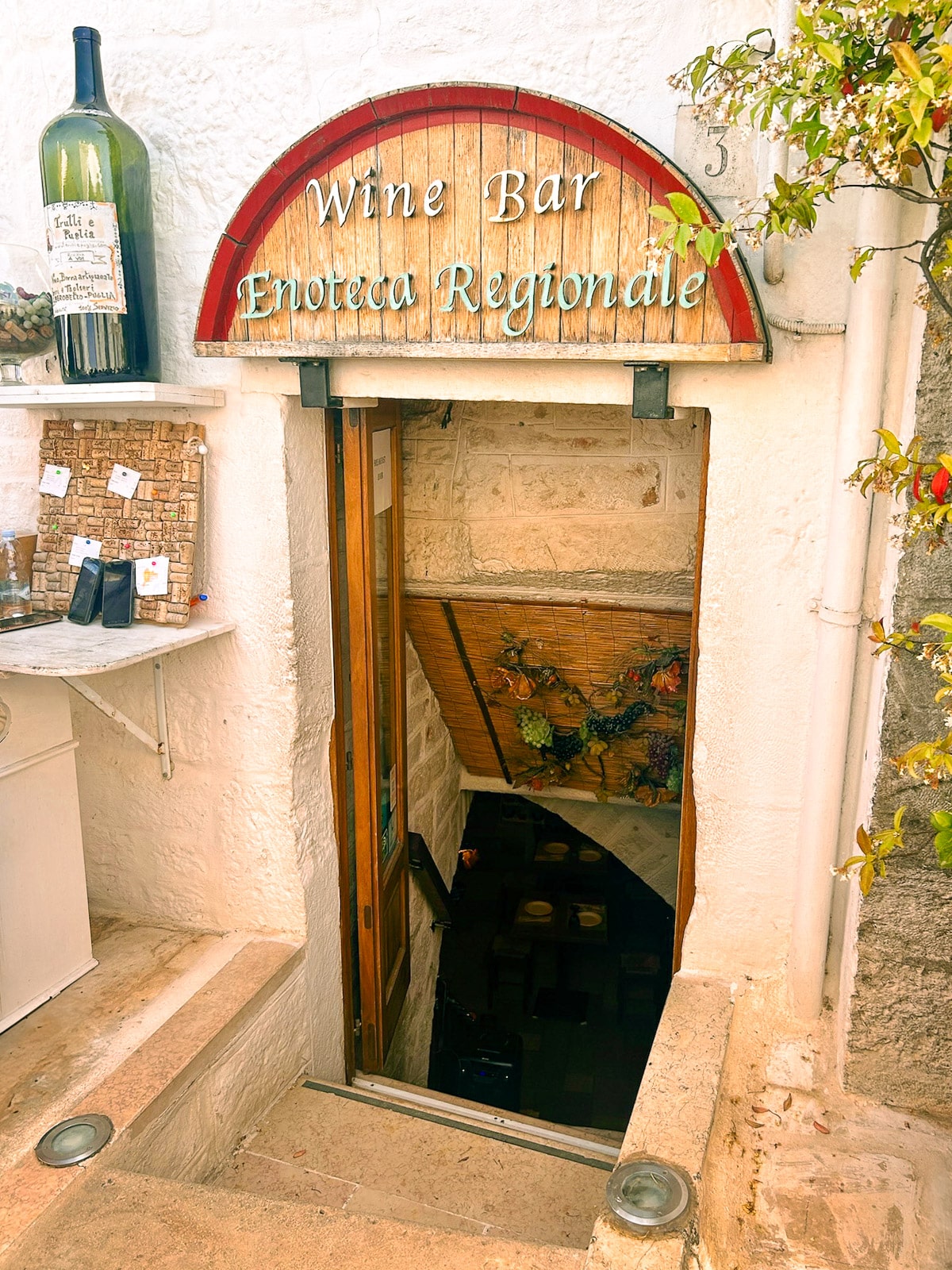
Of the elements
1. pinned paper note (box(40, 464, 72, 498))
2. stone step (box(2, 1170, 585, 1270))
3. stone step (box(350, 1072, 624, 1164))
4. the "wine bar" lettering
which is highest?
the "wine bar" lettering

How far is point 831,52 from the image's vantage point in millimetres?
1393

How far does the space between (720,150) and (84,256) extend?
4.92ft

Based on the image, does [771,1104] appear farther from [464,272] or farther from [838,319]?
[464,272]

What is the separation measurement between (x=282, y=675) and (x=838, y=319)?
1695mm

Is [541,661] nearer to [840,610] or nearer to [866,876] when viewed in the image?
[840,610]

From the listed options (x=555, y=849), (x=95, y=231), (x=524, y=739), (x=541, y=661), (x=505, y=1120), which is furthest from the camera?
(x=555, y=849)

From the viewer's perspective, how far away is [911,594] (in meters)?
2.05

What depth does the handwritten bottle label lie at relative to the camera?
7.96 ft

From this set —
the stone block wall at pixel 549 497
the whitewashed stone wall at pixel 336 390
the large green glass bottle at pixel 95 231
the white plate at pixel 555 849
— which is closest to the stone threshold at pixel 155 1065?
the whitewashed stone wall at pixel 336 390

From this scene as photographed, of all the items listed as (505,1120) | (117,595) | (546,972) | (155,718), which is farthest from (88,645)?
(546,972)

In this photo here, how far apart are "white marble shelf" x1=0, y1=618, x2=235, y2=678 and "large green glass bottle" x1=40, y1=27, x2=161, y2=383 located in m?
0.65

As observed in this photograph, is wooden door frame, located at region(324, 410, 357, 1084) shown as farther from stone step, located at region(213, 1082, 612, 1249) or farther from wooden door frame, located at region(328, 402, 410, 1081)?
stone step, located at region(213, 1082, 612, 1249)

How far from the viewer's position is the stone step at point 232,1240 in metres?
1.95

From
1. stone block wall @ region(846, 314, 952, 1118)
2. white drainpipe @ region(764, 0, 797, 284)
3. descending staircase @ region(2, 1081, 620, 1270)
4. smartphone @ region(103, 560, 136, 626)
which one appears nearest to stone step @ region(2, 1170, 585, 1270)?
descending staircase @ region(2, 1081, 620, 1270)
